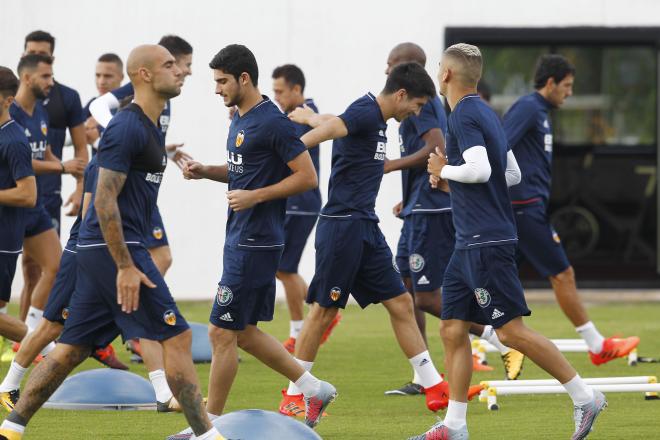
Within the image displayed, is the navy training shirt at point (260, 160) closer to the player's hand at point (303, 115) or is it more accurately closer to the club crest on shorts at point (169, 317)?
the player's hand at point (303, 115)

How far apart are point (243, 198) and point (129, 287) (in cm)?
123

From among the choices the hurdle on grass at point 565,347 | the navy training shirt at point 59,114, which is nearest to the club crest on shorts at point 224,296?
the hurdle on grass at point 565,347

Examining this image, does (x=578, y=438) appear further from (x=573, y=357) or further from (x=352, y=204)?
(x=573, y=357)

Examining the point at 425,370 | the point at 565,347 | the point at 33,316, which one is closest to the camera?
the point at 425,370

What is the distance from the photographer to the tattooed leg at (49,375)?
745 centimetres

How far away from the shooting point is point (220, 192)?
17.8 metres

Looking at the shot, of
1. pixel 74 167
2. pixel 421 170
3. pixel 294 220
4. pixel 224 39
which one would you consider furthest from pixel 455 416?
pixel 224 39

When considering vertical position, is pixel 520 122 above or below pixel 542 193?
above


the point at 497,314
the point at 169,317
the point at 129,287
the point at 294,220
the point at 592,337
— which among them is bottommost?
the point at 592,337

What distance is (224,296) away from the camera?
26.9 feet

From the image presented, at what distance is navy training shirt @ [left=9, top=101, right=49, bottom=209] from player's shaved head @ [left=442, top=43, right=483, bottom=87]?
→ 4.49 metres

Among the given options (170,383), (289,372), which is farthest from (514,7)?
(170,383)

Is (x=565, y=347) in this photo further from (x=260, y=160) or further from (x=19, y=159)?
(x=19, y=159)

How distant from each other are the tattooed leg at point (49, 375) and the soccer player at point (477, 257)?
79.6 inches
